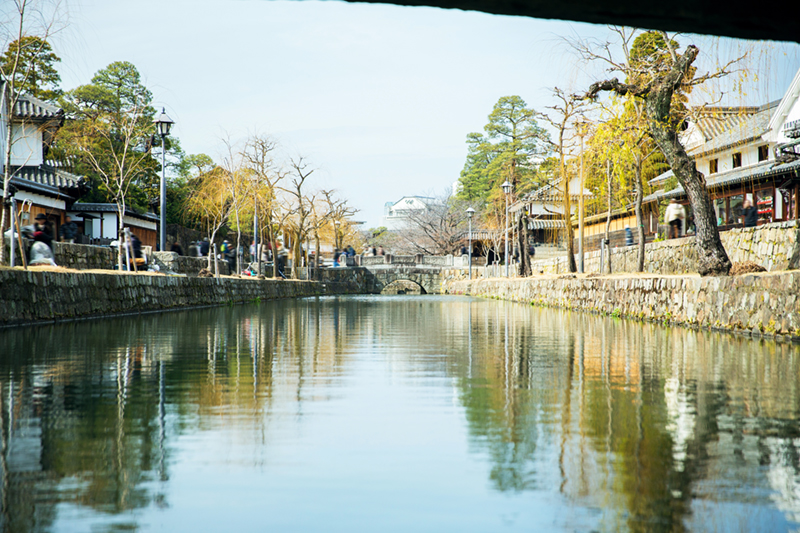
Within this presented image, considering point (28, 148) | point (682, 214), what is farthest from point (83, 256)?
point (682, 214)

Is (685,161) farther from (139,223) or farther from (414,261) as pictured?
(414,261)

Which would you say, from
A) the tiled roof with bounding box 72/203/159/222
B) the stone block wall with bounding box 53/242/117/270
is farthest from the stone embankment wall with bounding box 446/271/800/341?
the tiled roof with bounding box 72/203/159/222

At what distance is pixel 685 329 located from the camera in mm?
12922

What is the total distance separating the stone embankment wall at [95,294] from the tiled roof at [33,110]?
995 centimetres

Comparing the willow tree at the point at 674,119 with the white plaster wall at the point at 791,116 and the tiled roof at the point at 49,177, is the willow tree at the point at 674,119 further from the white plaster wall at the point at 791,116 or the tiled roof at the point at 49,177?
the tiled roof at the point at 49,177

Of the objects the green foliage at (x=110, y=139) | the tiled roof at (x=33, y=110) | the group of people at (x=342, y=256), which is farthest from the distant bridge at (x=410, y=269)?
the tiled roof at (x=33, y=110)

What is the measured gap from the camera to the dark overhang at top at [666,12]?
2486mm

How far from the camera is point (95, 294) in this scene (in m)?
15.2

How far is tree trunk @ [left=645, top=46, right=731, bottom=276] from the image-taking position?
1359 centimetres

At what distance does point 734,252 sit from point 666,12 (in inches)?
791

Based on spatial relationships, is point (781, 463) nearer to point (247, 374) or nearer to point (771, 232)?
point (247, 374)

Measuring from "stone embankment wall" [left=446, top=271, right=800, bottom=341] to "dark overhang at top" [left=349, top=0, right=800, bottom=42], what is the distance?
8.45 metres

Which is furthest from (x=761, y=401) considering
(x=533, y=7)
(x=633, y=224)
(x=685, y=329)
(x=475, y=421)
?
(x=633, y=224)

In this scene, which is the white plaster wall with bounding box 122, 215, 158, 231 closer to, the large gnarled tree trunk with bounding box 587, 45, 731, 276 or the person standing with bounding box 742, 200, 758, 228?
the person standing with bounding box 742, 200, 758, 228
